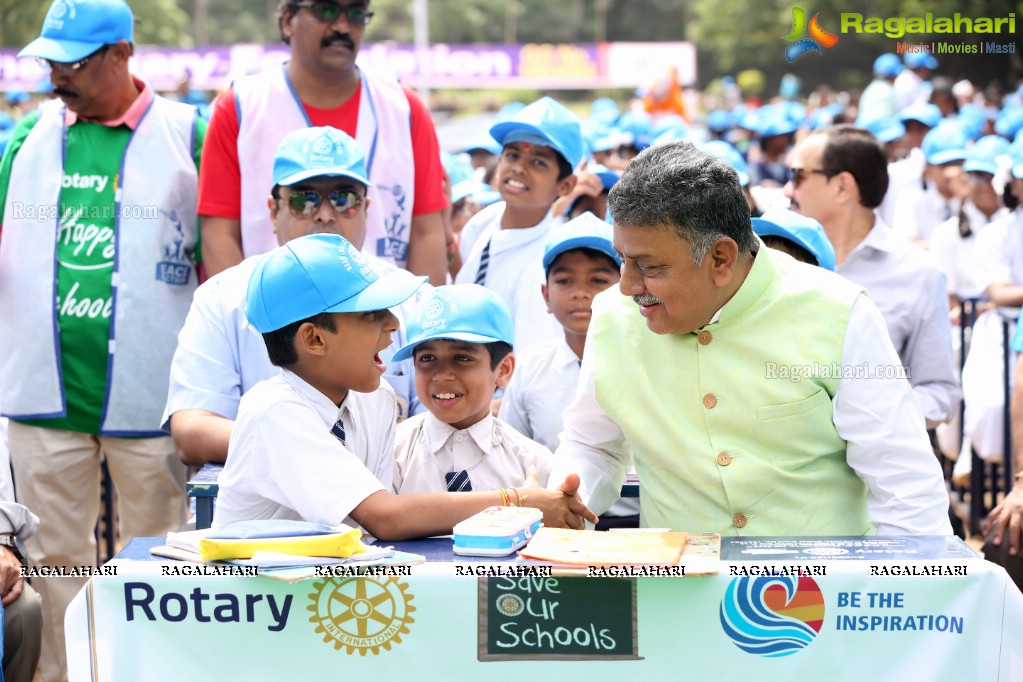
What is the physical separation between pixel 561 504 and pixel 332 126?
2.33 m

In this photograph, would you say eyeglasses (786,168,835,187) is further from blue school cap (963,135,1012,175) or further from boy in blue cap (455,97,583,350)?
blue school cap (963,135,1012,175)

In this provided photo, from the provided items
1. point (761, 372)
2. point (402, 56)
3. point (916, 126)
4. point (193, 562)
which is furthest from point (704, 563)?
point (402, 56)

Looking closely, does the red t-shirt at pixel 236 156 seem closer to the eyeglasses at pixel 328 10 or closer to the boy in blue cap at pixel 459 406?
the eyeglasses at pixel 328 10

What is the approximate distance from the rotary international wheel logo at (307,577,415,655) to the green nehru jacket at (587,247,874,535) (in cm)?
86

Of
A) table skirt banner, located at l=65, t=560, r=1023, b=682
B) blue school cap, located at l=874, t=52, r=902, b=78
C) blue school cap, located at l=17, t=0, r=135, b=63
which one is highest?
blue school cap, located at l=874, t=52, r=902, b=78

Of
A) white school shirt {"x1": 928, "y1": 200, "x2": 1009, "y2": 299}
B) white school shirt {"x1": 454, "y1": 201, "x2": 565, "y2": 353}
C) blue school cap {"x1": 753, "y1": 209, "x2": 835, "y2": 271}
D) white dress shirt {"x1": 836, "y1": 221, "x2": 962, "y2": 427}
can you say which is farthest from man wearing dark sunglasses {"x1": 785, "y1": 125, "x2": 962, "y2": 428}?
white school shirt {"x1": 928, "y1": 200, "x2": 1009, "y2": 299}

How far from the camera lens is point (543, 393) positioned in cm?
423

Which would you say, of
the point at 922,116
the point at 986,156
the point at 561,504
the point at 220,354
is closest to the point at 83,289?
Result: the point at 220,354

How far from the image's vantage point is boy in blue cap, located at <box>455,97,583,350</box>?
5.09 meters

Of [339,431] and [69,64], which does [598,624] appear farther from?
[69,64]

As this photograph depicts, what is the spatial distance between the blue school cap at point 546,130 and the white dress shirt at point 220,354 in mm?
1575

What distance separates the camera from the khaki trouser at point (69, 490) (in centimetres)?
475

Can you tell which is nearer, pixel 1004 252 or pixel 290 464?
pixel 290 464

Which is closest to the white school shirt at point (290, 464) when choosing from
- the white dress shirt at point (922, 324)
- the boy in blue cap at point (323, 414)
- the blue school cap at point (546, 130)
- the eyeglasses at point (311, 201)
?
the boy in blue cap at point (323, 414)
